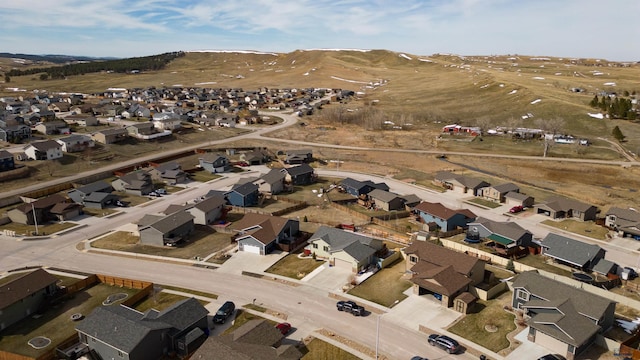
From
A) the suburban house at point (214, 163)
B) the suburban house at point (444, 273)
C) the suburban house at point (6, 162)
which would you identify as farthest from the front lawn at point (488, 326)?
the suburban house at point (6, 162)

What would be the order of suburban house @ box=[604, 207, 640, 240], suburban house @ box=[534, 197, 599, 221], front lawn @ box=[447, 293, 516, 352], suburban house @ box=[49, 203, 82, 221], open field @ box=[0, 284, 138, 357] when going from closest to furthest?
open field @ box=[0, 284, 138, 357] < front lawn @ box=[447, 293, 516, 352] < suburban house @ box=[604, 207, 640, 240] < suburban house @ box=[49, 203, 82, 221] < suburban house @ box=[534, 197, 599, 221]

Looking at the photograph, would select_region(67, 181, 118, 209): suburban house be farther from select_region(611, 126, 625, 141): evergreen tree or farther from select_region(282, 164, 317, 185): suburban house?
select_region(611, 126, 625, 141): evergreen tree

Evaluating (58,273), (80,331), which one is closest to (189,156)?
(58,273)

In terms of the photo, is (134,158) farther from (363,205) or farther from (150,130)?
(363,205)

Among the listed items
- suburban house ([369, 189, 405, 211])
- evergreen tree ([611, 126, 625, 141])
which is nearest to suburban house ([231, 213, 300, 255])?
suburban house ([369, 189, 405, 211])

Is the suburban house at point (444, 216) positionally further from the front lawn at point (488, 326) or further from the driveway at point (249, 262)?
the driveway at point (249, 262)

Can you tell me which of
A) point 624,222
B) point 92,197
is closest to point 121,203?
point 92,197

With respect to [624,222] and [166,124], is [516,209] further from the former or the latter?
[166,124]
